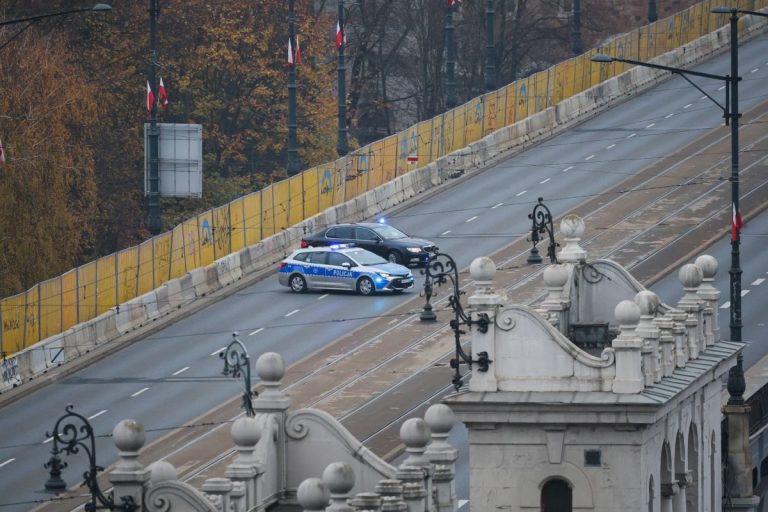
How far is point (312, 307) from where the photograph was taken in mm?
58719

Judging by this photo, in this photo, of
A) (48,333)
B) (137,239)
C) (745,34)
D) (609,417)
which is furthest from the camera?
(745,34)

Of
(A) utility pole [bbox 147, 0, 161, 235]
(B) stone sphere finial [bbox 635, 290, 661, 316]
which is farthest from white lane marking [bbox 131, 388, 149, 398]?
(B) stone sphere finial [bbox 635, 290, 661, 316]

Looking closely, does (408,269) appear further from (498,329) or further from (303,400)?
(498,329)

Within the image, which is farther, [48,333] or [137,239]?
[137,239]

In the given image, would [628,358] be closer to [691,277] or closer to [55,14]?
[691,277]

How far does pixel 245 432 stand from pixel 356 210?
48.6 metres

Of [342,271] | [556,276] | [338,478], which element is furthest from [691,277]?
[342,271]

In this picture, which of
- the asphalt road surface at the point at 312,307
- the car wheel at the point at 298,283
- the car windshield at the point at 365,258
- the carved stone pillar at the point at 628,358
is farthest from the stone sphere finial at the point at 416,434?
the car wheel at the point at 298,283

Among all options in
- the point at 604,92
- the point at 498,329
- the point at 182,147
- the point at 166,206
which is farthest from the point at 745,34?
the point at 498,329

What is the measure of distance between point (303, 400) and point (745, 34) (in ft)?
179

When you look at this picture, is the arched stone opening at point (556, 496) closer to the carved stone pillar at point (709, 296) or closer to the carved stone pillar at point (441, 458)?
the carved stone pillar at point (441, 458)

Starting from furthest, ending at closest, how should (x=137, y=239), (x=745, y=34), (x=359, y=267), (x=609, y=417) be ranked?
(x=745, y=34)
(x=137, y=239)
(x=359, y=267)
(x=609, y=417)

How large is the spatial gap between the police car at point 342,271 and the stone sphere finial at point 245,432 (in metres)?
37.4

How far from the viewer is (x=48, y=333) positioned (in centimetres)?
5447
